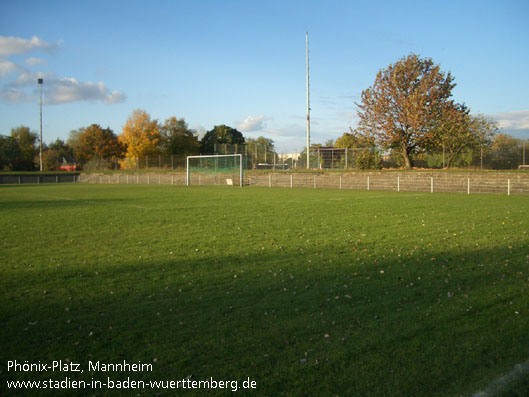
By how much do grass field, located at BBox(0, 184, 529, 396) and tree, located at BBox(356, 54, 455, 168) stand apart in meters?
25.0

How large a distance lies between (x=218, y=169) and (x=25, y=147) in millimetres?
58123

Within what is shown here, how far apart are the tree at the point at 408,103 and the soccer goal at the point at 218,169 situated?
11887 millimetres

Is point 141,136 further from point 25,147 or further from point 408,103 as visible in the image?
point 408,103

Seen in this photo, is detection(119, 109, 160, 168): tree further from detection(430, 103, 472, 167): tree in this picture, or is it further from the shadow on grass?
the shadow on grass

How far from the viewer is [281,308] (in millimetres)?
4723

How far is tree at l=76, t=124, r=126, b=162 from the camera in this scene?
67.9 m

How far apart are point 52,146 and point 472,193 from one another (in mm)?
104674

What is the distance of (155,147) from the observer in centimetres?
6219

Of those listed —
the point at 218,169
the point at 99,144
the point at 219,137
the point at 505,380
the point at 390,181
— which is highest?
the point at 219,137

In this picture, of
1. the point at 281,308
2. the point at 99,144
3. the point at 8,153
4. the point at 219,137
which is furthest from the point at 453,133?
the point at 8,153

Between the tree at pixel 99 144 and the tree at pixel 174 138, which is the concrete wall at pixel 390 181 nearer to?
the tree at pixel 174 138

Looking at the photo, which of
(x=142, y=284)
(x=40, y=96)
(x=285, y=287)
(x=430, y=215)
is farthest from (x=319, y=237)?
(x=40, y=96)

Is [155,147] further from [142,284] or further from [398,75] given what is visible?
[142,284]

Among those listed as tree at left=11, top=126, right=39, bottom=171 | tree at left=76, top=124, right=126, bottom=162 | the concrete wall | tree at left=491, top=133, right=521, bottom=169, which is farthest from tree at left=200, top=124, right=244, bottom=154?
tree at left=491, top=133, right=521, bottom=169
